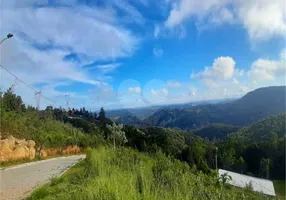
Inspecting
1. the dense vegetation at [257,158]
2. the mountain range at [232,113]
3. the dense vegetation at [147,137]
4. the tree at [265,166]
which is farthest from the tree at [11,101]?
the mountain range at [232,113]

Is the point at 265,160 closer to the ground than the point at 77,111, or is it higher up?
closer to the ground

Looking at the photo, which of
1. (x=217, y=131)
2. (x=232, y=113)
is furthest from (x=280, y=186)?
(x=232, y=113)

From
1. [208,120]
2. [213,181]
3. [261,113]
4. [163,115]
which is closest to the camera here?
[213,181]

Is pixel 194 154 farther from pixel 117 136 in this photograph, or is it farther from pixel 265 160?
pixel 117 136

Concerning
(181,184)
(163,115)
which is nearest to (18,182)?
(181,184)

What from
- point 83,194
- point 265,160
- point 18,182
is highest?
point 83,194

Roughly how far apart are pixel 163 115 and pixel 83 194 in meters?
174

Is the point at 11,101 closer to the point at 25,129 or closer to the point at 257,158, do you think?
the point at 25,129

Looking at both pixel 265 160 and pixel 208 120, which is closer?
pixel 265 160

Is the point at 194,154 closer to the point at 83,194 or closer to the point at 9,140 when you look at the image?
the point at 9,140

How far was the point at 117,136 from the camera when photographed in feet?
50.3

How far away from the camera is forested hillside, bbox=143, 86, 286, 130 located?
138 metres

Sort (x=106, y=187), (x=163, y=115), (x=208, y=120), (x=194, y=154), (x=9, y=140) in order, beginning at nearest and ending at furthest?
(x=106, y=187)
(x=9, y=140)
(x=194, y=154)
(x=208, y=120)
(x=163, y=115)

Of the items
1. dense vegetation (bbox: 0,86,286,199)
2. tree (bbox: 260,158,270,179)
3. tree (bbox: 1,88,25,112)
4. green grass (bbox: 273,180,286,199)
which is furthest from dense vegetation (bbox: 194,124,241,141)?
tree (bbox: 1,88,25,112)
